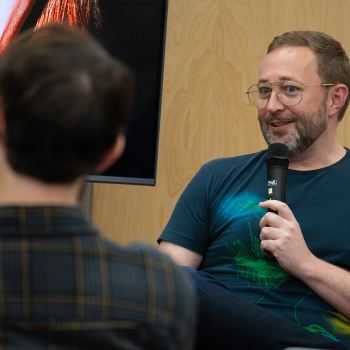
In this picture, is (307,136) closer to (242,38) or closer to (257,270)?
(257,270)

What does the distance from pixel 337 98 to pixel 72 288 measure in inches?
51.2

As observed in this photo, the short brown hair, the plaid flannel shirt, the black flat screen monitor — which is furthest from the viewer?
the black flat screen monitor

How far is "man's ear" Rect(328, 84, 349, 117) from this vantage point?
1.59 metres

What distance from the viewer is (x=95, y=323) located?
56 cm

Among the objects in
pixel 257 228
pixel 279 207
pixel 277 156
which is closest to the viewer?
pixel 279 207

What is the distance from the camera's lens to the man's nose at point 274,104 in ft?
4.96

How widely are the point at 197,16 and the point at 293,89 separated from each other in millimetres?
826

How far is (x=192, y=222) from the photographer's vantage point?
146cm

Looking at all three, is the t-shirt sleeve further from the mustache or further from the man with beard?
the mustache

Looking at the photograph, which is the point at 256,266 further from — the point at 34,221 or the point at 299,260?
the point at 34,221

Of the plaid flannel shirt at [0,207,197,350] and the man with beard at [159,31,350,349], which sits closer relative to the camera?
the plaid flannel shirt at [0,207,197,350]

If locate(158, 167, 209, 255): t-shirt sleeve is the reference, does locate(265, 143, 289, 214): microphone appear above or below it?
above

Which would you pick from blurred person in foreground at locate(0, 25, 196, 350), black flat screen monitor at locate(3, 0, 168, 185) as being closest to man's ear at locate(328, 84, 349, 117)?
black flat screen monitor at locate(3, 0, 168, 185)

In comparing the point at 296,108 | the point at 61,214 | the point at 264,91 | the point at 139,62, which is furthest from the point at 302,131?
the point at 61,214
